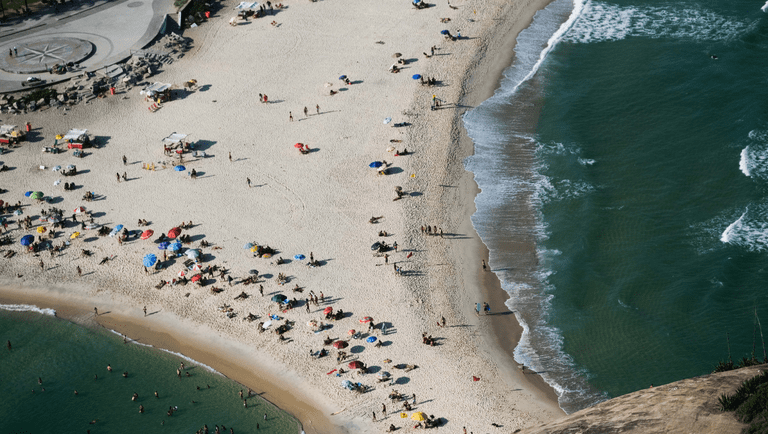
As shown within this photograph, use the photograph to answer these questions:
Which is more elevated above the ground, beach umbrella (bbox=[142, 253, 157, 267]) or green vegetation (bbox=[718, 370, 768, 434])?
green vegetation (bbox=[718, 370, 768, 434])

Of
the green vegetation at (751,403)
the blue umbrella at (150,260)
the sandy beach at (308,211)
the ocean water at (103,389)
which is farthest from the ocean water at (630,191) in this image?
the blue umbrella at (150,260)

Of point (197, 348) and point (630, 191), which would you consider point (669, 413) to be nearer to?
point (197, 348)

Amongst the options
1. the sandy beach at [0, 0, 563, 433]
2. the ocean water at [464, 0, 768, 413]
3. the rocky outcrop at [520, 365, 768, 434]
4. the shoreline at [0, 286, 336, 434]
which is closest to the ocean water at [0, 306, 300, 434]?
the shoreline at [0, 286, 336, 434]

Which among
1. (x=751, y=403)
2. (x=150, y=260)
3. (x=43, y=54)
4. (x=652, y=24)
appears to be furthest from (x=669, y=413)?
(x=43, y=54)

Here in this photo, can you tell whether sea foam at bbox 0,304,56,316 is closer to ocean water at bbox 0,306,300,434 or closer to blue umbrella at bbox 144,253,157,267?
ocean water at bbox 0,306,300,434

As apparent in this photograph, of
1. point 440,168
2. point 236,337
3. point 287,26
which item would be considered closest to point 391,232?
point 440,168

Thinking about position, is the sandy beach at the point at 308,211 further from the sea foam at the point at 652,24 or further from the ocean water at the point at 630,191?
the sea foam at the point at 652,24

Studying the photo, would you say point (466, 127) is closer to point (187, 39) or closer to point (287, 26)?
point (287, 26)

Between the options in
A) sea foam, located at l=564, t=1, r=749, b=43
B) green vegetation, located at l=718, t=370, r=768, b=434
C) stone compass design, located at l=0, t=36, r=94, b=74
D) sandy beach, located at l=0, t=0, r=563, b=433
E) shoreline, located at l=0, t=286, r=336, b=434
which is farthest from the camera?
sea foam, located at l=564, t=1, r=749, b=43
